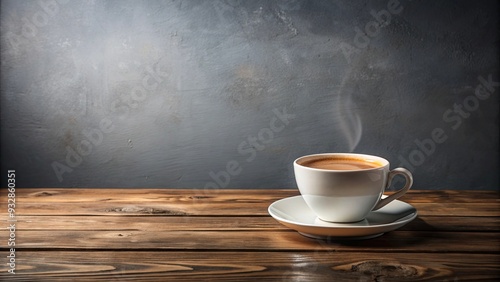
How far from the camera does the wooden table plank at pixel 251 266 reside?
752 mm

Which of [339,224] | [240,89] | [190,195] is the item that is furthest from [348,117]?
[339,224]

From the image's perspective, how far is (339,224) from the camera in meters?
0.92

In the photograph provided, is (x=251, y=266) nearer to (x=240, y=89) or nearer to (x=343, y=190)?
(x=343, y=190)

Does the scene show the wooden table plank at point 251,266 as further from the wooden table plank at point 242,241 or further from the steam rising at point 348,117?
the steam rising at point 348,117

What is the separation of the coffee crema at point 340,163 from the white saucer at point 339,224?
0.09 metres

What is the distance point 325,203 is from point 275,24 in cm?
78

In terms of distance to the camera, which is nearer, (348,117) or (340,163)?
(340,163)

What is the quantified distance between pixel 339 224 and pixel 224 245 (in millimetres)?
198

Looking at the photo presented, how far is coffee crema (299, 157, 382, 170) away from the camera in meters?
0.97

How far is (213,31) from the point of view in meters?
1.55

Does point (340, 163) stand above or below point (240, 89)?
below

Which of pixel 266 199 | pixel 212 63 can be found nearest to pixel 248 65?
pixel 212 63

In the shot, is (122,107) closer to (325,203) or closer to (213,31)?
(213,31)

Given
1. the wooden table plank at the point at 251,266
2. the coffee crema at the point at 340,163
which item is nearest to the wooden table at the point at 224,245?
the wooden table plank at the point at 251,266
